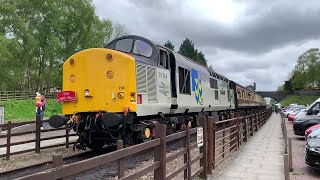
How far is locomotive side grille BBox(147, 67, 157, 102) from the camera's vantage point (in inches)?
463

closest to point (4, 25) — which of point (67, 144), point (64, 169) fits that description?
point (67, 144)

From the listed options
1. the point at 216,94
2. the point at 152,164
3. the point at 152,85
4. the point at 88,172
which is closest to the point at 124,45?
the point at 152,85

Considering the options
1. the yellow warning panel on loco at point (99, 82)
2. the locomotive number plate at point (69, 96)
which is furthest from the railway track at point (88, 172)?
the locomotive number plate at point (69, 96)

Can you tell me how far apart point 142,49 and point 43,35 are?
39.1 m

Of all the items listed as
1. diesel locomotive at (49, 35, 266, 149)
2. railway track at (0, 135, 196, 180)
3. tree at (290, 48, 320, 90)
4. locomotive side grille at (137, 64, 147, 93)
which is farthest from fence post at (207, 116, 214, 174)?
tree at (290, 48, 320, 90)

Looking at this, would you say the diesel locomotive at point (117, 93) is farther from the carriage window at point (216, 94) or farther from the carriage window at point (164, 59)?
the carriage window at point (216, 94)

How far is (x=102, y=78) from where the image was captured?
11312 millimetres

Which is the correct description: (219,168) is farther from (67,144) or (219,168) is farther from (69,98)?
(67,144)

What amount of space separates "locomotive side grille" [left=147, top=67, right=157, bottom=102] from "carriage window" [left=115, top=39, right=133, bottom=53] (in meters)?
1.31

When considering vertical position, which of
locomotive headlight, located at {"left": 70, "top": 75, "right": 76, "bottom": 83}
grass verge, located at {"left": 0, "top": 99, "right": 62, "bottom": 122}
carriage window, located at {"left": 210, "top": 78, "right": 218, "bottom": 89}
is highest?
carriage window, located at {"left": 210, "top": 78, "right": 218, "bottom": 89}

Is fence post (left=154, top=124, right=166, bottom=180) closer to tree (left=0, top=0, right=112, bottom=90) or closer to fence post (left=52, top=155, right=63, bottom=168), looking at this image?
fence post (left=52, top=155, right=63, bottom=168)

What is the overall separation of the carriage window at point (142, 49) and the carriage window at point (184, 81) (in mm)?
2061

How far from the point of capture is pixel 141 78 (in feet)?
37.1

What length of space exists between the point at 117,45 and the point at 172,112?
2993 mm
